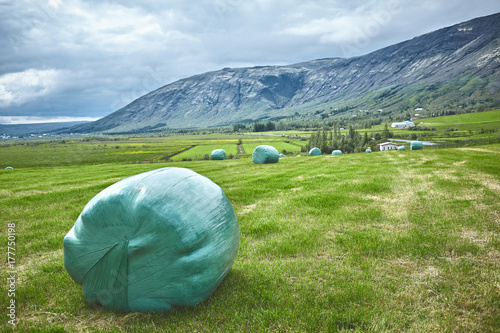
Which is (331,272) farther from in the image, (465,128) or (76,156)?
(465,128)

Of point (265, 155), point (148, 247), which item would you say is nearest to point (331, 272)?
point (148, 247)

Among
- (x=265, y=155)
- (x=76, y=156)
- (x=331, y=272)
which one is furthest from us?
(x=76, y=156)

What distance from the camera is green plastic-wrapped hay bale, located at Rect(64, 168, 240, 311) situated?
4281 mm

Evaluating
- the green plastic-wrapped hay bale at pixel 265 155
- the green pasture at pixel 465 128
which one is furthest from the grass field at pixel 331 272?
the green pasture at pixel 465 128

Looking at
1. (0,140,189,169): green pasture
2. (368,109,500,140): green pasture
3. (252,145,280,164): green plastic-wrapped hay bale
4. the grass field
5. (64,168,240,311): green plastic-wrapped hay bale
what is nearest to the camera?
the grass field

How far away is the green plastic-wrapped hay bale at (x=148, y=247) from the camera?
4.28 meters

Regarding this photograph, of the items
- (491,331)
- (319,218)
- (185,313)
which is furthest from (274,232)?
(491,331)

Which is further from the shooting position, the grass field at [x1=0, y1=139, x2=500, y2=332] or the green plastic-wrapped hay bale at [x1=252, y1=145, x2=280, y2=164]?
the green plastic-wrapped hay bale at [x1=252, y1=145, x2=280, y2=164]

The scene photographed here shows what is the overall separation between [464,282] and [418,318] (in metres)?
1.60

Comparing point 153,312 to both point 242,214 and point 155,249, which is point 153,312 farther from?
point 242,214

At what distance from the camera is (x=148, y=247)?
14.0ft

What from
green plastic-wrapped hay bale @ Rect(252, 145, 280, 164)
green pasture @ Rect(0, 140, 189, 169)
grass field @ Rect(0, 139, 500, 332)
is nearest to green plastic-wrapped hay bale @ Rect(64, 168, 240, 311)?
grass field @ Rect(0, 139, 500, 332)

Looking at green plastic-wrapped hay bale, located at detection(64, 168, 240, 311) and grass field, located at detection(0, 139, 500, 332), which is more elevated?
green plastic-wrapped hay bale, located at detection(64, 168, 240, 311)

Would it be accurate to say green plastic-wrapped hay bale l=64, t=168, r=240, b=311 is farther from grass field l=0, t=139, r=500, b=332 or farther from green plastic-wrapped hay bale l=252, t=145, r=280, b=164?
green plastic-wrapped hay bale l=252, t=145, r=280, b=164
